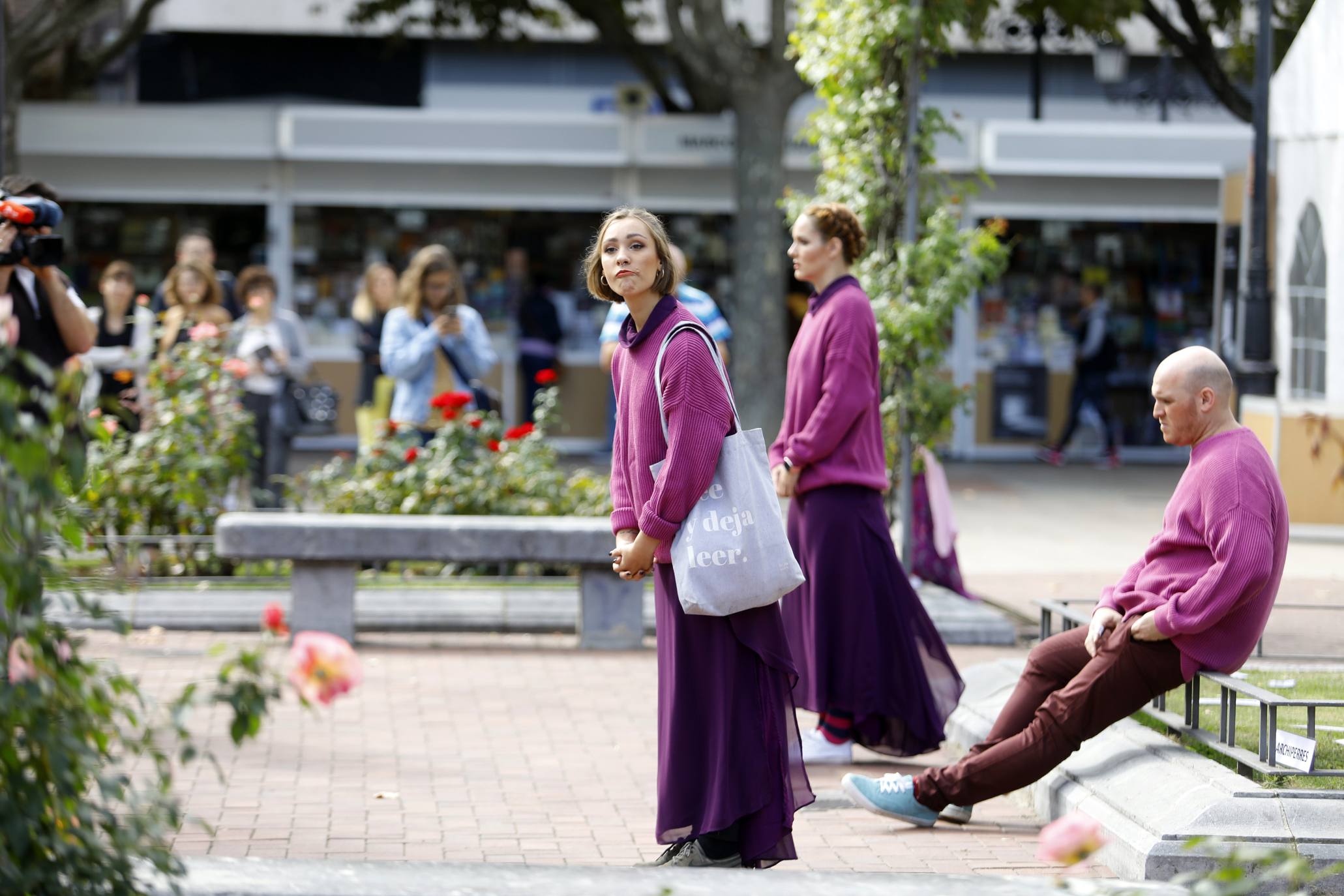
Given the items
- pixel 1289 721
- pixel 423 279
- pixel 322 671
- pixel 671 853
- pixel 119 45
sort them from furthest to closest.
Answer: pixel 119 45 → pixel 423 279 → pixel 1289 721 → pixel 671 853 → pixel 322 671

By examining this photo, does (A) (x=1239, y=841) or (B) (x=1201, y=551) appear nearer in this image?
(A) (x=1239, y=841)

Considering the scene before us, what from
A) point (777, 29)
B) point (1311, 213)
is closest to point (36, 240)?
point (1311, 213)

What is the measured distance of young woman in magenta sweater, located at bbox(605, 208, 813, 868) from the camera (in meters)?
4.39

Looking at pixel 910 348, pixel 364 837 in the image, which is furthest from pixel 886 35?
pixel 364 837

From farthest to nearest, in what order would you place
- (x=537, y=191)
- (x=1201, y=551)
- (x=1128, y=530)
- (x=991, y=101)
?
(x=991, y=101) → (x=537, y=191) → (x=1128, y=530) → (x=1201, y=551)

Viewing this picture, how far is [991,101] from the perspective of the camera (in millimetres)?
28234

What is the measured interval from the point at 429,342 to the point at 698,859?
5644 millimetres

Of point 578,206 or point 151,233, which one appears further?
point 151,233

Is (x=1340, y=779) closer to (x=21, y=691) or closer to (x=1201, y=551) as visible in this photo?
(x=1201, y=551)

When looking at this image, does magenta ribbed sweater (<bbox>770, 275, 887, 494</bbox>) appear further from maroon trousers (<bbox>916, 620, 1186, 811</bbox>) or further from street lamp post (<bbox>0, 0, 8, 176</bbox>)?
street lamp post (<bbox>0, 0, 8, 176</bbox>)

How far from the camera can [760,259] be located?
17297 mm

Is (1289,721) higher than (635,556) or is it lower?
lower

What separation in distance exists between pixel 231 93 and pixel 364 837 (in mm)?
24938

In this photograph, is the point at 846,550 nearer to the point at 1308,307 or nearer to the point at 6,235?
the point at 6,235
